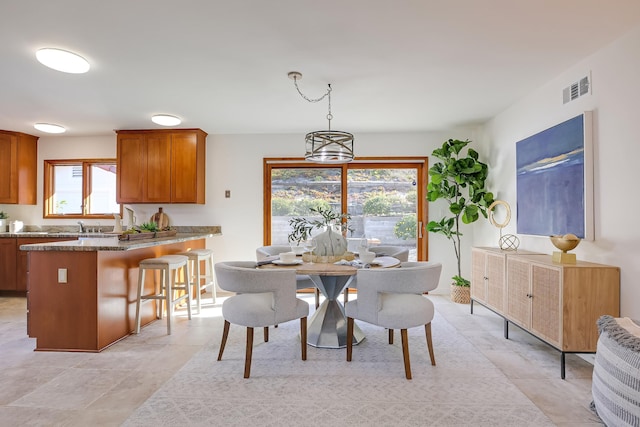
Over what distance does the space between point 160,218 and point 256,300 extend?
3272 mm

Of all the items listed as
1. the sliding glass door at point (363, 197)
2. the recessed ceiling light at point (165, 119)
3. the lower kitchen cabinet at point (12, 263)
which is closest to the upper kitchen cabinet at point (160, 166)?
the recessed ceiling light at point (165, 119)

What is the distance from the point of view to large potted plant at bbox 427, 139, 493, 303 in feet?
13.6

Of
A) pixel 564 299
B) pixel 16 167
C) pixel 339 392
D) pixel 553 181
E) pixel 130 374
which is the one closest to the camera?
pixel 339 392

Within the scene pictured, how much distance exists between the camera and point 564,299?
7.59 feet

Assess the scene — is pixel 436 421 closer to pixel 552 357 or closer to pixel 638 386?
pixel 638 386

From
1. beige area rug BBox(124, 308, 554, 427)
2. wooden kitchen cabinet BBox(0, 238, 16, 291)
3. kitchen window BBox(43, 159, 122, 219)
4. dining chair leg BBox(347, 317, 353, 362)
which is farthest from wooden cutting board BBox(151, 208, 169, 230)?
dining chair leg BBox(347, 317, 353, 362)

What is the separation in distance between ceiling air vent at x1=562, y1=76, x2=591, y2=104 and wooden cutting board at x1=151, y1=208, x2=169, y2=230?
510 cm

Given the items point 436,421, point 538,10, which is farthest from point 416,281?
point 538,10

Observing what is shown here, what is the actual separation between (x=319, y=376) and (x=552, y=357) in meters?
1.92

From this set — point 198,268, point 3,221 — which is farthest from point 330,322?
point 3,221

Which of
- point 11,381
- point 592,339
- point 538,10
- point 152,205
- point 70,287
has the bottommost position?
point 11,381

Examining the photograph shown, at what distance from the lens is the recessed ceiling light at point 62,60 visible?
252cm

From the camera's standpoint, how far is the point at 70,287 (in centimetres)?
281

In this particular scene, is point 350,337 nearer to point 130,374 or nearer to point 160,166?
point 130,374
